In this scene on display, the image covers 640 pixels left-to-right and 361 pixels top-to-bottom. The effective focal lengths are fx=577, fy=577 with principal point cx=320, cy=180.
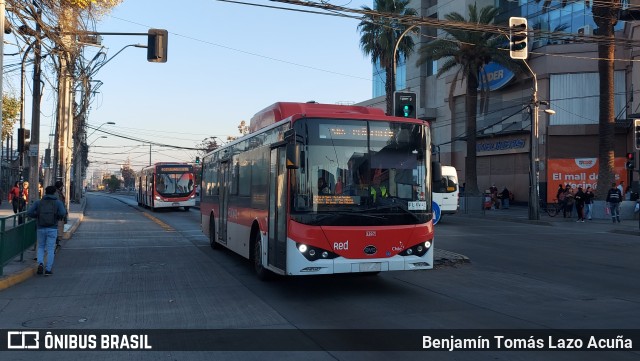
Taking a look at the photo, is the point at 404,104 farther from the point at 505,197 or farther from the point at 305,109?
the point at 505,197

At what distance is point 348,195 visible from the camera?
935 cm

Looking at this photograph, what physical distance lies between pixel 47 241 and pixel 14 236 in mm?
947

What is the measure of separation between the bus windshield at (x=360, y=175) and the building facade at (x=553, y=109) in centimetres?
2801

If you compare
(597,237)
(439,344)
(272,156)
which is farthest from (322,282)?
(597,237)

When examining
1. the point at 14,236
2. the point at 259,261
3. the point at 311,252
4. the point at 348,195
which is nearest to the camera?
the point at 311,252

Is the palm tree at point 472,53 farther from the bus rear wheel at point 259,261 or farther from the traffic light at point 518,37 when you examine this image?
the bus rear wheel at point 259,261

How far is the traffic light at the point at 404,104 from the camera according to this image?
15117mm

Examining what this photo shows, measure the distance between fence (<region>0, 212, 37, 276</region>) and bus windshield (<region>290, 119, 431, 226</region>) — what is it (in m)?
6.16

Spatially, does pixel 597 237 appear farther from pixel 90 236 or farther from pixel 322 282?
pixel 90 236

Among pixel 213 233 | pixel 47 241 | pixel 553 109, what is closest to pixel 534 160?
pixel 553 109

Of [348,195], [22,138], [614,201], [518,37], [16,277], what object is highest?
[518,37]

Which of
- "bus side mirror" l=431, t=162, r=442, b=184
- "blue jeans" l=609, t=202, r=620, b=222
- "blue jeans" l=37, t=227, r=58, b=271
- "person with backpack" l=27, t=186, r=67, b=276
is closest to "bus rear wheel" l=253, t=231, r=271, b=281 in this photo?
"bus side mirror" l=431, t=162, r=442, b=184

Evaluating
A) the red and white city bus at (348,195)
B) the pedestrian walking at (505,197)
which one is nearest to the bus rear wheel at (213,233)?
the red and white city bus at (348,195)

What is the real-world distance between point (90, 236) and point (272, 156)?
13.7 meters
